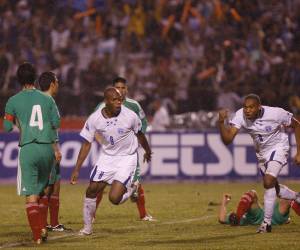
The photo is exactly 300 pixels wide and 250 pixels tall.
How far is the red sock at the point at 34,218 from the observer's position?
1146 cm

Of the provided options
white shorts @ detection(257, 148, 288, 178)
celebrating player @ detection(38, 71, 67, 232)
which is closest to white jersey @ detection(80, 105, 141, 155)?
celebrating player @ detection(38, 71, 67, 232)

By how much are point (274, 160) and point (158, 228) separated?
1.98 m

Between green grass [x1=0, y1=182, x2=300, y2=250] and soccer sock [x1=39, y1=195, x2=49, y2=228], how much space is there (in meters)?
0.27

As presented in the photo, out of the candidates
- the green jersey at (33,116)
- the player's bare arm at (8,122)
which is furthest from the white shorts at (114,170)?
the player's bare arm at (8,122)

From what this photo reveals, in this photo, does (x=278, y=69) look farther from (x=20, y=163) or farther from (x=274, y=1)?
(x=20, y=163)

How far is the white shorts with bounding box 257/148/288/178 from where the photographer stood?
42.2 feet

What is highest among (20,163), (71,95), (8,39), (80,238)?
(8,39)

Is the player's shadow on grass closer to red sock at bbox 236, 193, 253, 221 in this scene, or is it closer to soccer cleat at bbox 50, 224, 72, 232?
red sock at bbox 236, 193, 253, 221

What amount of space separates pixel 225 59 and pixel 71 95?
4.45 m

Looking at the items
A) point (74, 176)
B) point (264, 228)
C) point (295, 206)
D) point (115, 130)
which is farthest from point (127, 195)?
point (295, 206)

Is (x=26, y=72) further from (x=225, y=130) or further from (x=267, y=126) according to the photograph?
(x=267, y=126)

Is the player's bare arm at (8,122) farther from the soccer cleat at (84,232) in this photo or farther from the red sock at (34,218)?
the soccer cleat at (84,232)

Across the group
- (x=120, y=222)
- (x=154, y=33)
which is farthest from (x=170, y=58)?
(x=120, y=222)

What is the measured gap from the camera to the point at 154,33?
26.1 meters
